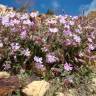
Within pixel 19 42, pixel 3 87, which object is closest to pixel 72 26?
pixel 19 42

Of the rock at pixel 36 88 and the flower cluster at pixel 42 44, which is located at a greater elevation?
the flower cluster at pixel 42 44

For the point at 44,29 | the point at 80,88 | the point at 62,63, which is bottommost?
the point at 80,88

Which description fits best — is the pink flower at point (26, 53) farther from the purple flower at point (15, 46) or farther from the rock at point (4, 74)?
the rock at point (4, 74)

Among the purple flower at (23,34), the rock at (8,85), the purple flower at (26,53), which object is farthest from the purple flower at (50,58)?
the rock at (8,85)

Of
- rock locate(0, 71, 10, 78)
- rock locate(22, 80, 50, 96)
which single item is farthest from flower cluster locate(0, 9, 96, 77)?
rock locate(22, 80, 50, 96)

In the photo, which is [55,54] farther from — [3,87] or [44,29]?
[3,87]

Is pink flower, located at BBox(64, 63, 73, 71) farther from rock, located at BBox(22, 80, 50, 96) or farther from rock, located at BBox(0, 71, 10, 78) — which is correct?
rock, located at BBox(0, 71, 10, 78)

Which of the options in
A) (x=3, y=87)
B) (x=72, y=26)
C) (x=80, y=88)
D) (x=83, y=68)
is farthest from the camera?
(x=72, y=26)

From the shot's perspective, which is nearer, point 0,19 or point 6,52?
point 6,52
